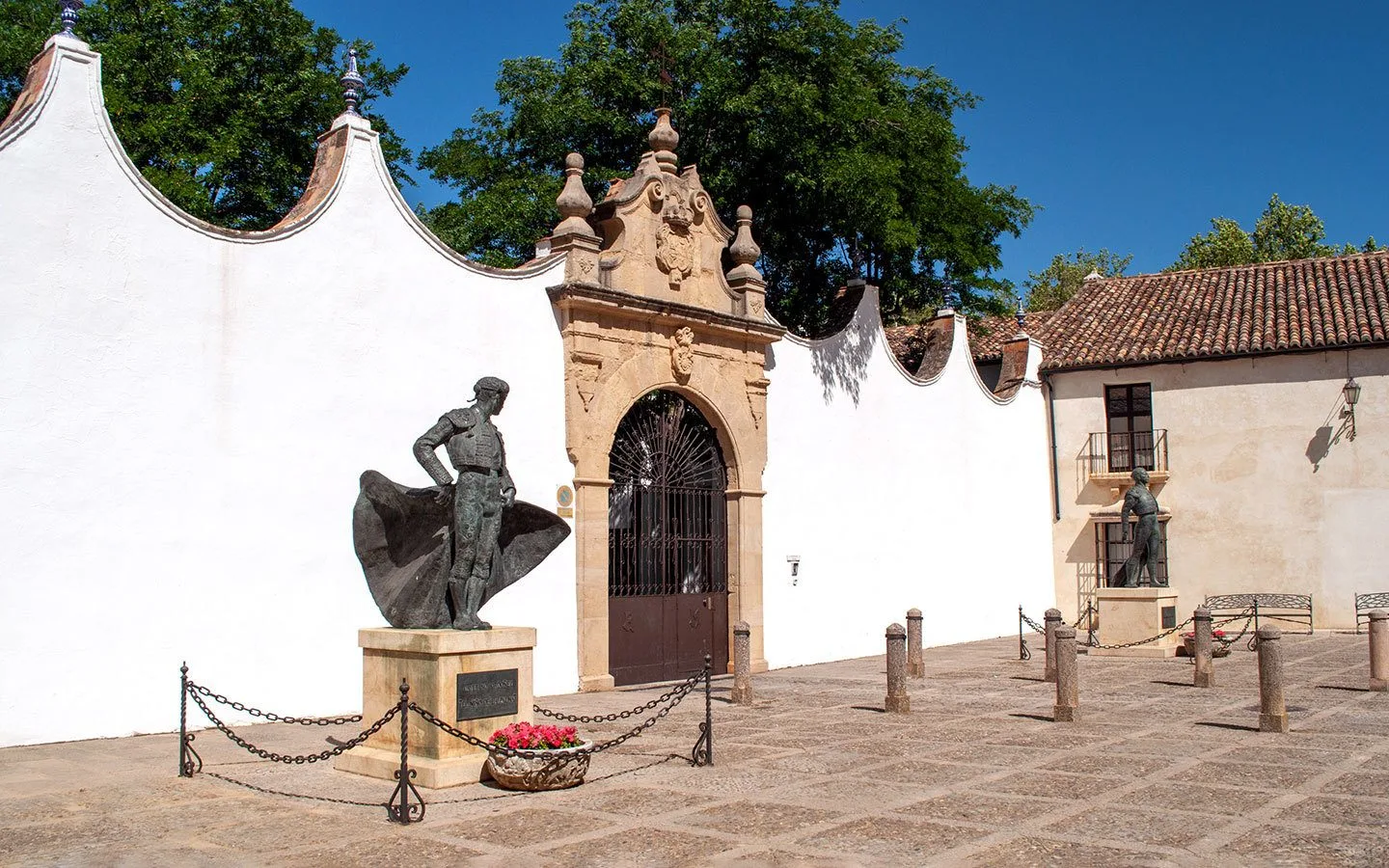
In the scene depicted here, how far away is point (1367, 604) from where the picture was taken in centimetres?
2198

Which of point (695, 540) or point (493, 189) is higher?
point (493, 189)

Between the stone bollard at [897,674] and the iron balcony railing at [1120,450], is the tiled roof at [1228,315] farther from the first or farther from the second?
the stone bollard at [897,674]

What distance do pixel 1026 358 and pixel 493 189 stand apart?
10610 mm

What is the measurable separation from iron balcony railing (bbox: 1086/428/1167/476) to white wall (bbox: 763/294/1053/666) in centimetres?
136

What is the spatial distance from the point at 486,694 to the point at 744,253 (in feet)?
30.0

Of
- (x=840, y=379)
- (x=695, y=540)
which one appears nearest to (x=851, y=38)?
(x=840, y=379)

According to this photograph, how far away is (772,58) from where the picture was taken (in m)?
18.9

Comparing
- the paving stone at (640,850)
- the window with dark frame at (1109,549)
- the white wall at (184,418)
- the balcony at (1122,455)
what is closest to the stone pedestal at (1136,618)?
the window with dark frame at (1109,549)

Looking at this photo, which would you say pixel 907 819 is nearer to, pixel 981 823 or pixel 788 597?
pixel 981 823

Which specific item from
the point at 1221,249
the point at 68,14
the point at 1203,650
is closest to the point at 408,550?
the point at 68,14

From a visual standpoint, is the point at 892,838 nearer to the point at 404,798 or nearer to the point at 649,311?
the point at 404,798

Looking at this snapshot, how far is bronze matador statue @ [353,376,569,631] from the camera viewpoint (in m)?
8.69

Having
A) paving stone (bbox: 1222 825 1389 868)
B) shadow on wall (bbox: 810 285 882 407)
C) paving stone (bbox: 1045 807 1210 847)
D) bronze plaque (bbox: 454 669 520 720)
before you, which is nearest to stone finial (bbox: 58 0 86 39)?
bronze plaque (bbox: 454 669 520 720)

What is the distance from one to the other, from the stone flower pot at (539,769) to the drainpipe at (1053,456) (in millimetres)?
18229
